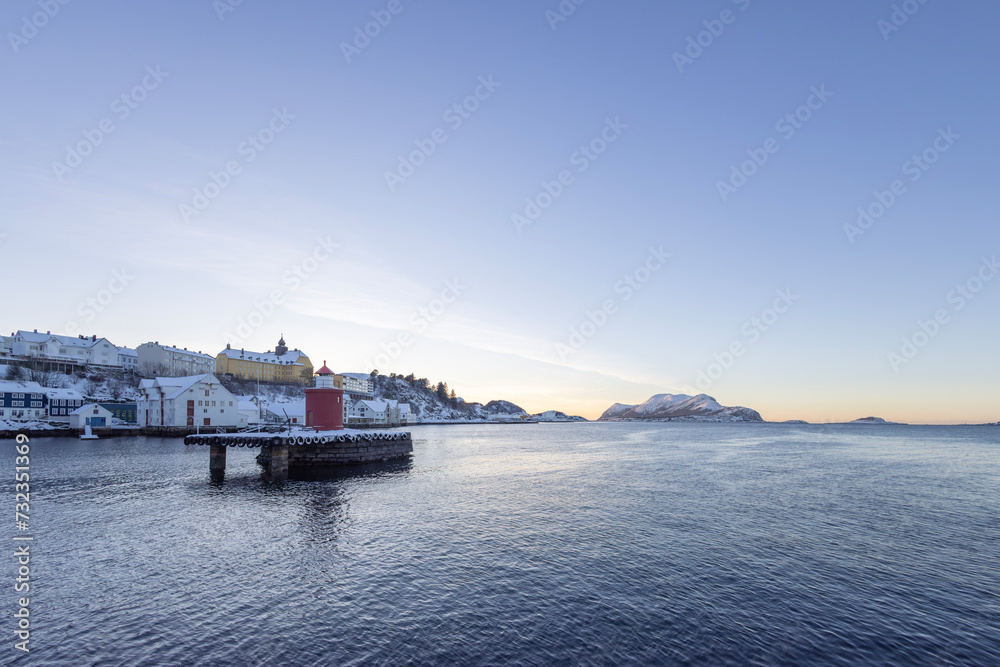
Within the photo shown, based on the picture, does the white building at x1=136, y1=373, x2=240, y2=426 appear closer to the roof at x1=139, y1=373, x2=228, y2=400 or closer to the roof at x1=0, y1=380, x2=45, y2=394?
the roof at x1=139, y1=373, x2=228, y2=400

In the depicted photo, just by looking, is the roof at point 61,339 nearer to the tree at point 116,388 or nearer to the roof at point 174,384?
the tree at point 116,388

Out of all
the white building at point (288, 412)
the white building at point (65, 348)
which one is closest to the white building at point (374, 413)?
the white building at point (288, 412)

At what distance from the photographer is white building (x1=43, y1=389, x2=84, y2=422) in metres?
106

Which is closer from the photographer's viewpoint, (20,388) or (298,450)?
(298,450)

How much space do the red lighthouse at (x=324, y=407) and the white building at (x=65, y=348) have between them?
137m

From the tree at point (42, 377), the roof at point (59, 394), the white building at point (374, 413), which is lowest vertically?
the white building at point (374, 413)

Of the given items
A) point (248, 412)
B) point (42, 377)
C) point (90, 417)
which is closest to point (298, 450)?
point (248, 412)

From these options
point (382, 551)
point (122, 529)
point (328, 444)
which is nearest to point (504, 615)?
point (382, 551)

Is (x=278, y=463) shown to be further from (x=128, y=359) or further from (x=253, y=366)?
(x=253, y=366)

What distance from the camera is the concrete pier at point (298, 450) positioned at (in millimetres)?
44500

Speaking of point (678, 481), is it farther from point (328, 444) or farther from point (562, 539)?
point (328, 444)

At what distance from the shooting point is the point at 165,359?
157000mm

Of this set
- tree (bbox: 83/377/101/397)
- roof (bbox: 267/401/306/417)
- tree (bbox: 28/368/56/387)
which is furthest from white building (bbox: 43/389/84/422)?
roof (bbox: 267/401/306/417)

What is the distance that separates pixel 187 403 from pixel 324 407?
71.1m
